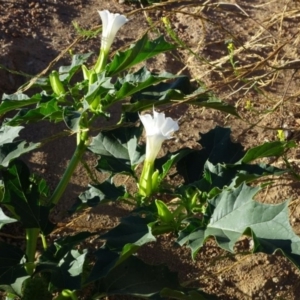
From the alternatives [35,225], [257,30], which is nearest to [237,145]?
[35,225]

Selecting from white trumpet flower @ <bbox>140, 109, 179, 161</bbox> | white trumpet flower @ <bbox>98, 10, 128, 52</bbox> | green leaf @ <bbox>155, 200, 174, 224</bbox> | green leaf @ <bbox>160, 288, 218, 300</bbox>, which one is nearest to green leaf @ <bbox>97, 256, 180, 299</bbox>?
green leaf @ <bbox>160, 288, 218, 300</bbox>

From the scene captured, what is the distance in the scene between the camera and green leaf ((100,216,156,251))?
125 centimetres

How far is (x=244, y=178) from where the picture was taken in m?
1.36

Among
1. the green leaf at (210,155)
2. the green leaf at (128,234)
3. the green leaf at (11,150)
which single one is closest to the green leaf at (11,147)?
the green leaf at (11,150)

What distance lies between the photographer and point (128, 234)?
1.28 metres

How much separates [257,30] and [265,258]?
1.17 metres

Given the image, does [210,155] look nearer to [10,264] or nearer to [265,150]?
[265,150]

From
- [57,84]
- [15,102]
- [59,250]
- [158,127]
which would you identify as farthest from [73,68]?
[59,250]

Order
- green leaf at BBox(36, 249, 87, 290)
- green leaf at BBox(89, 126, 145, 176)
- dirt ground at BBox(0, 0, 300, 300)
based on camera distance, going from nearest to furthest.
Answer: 1. green leaf at BBox(36, 249, 87, 290)
2. green leaf at BBox(89, 126, 145, 176)
3. dirt ground at BBox(0, 0, 300, 300)

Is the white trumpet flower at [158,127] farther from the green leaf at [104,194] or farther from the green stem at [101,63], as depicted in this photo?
the green stem at [101,63]

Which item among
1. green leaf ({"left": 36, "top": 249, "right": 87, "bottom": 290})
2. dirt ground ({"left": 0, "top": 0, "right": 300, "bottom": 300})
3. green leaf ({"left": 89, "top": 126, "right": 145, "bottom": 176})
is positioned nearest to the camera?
green leaf ({"left": 36, "top": 249, "right": 87, "bottom": 290})

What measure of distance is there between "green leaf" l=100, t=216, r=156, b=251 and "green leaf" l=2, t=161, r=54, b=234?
0.22 meters

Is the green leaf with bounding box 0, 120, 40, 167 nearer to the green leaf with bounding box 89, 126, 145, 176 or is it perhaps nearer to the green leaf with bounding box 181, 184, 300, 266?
the green leaf with bounding box 89, 126, 145, 176

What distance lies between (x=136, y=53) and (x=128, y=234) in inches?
18.1
